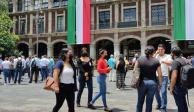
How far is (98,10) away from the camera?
1747 inches

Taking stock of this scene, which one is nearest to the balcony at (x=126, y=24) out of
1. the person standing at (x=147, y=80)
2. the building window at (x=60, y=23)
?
the building window at (x=60, y=23)

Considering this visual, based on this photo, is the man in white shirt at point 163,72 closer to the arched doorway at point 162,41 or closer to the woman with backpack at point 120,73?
the woman with backpack at point 120,73

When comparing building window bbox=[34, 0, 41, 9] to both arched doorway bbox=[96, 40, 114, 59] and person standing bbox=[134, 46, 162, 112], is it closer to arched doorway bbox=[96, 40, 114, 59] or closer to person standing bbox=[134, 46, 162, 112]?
arched doorway bbox=[96, 40, 114, 59]

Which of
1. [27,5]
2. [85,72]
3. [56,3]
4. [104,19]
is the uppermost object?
[27,5]

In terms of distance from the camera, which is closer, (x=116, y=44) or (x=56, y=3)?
(x=116, y=44)

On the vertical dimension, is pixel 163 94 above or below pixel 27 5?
below

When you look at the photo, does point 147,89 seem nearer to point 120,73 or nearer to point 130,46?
point 120,73

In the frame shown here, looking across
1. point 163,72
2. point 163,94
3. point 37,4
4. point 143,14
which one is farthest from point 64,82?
point 37,4

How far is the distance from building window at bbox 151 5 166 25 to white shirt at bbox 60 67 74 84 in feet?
106

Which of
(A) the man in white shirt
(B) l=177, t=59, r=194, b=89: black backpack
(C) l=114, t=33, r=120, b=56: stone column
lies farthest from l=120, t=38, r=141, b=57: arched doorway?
(B) l=177, t=59, r=194, b=89: black backpack

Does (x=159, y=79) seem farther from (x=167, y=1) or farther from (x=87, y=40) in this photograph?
(x=167, y=1)

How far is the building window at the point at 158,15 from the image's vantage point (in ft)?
131

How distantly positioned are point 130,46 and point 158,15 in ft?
18.6

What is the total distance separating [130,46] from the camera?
44375 mm
